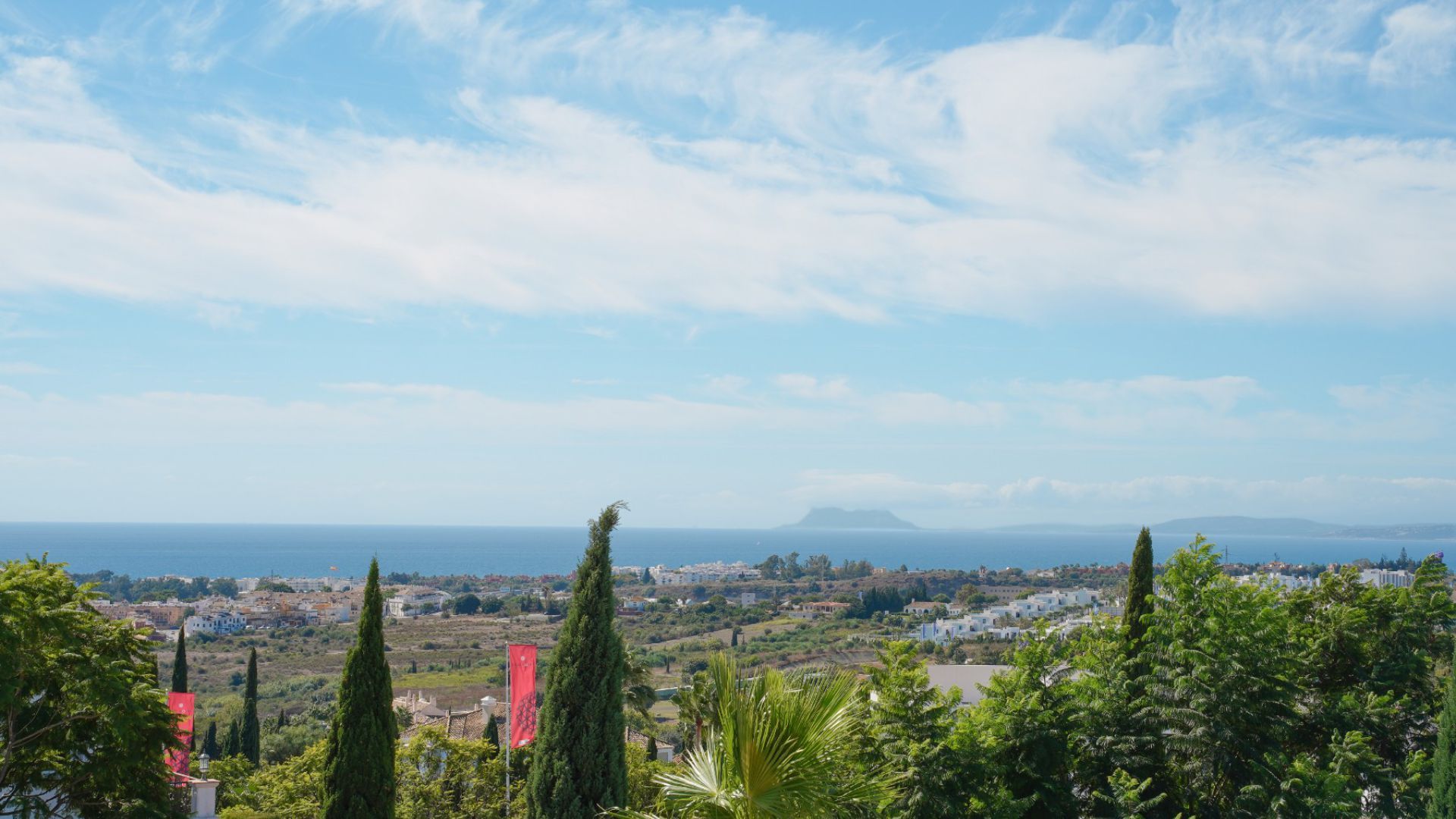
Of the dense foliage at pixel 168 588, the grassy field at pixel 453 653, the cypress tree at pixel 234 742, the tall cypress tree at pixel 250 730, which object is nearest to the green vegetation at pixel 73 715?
the tall cypress tree at pixel 250 730

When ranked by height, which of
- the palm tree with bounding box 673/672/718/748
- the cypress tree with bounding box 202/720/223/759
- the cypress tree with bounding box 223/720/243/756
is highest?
the palm tree with bounding box 673/672/718/748

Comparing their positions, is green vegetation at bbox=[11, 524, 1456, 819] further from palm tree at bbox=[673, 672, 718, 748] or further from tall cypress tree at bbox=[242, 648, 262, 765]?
tall cypress tree at bbox=[242, 648, 262, 765]

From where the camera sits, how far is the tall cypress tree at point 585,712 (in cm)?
1138

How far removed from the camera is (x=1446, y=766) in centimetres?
1234

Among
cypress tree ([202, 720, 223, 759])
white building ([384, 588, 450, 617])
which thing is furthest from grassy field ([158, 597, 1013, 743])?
white building ([384, 588, 450, 617])

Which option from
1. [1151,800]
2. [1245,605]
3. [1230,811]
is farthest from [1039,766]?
[1245,605]

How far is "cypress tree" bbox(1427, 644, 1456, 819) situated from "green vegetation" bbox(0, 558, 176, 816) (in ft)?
48.4

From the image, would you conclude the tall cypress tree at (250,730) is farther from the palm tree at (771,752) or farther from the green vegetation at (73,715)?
the palm tree at (771,752)

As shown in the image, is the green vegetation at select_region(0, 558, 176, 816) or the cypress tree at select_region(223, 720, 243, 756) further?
the cypress tree at select_region(223, 720, 243, 756)

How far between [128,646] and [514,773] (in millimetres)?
8687

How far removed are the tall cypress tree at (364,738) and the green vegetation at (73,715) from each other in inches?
73.7

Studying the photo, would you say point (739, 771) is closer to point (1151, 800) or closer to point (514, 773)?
point (1151, 800)

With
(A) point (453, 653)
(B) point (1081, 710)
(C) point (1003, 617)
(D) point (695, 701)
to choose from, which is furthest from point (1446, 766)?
(C) point (1003, 617)

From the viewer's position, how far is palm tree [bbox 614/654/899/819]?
6.31 metres
